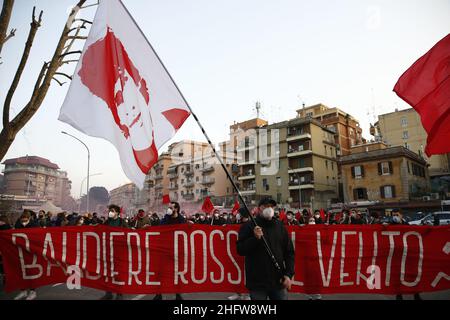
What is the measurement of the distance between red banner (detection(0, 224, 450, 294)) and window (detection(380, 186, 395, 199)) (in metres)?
40.4

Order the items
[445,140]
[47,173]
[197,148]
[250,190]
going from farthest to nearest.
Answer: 1. [47,173]
2. [197,148]
3. [250,190]
4. [445,140]

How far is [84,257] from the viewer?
6215 mm

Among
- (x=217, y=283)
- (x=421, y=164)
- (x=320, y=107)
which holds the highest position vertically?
(x=320, y=107)

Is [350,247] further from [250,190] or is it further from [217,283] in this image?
[250,190]

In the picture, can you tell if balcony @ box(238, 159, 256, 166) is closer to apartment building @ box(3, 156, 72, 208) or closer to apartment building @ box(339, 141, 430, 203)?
apartment building @ box(339, 141, 430, 203)

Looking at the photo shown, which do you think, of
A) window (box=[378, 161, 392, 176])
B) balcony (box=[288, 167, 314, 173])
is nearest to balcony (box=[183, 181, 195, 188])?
balcony (box=[288, 167, 314, 173])

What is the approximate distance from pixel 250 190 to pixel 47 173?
8813cm

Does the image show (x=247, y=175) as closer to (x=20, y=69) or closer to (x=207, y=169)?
(x=207, y=169)

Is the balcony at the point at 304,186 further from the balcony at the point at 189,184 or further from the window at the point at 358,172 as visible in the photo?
the balcony at the point at 189,184

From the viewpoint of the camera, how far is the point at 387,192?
42375 mm

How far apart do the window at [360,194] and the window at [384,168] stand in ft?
10.8

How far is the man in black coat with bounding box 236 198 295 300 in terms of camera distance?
423 centimetres

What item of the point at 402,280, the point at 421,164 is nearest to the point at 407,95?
the point at 402,280

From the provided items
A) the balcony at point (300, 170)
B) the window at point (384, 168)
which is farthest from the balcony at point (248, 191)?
the window at point (384, 168)
